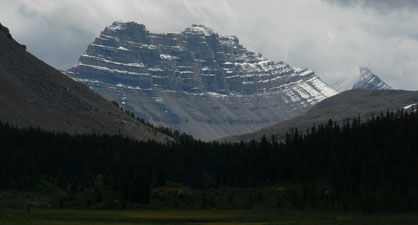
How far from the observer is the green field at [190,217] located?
148m

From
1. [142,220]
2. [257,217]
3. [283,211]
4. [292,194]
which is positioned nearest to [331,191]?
[292,194]

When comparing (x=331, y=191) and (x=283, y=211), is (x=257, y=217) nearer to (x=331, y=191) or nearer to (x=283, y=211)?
(x=283, y=211)

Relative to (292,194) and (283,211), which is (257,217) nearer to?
(283,211)

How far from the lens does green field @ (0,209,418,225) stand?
486 ft

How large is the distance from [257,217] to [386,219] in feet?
71.0

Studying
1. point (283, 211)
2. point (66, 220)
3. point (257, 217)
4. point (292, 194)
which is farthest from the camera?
point (292, 194)

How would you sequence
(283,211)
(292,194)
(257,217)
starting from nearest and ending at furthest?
1. (257,217)
2. (283,211)
3. (292,194)

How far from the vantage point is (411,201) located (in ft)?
601

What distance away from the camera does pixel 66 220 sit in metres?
150

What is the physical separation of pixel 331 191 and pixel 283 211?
80.6 ft

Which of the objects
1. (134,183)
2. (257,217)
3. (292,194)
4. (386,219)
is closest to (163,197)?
(134,183)

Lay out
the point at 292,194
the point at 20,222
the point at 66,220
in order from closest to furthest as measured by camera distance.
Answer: the point at 20,222
the point at 66,220
the point at 292,194

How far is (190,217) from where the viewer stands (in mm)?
158375

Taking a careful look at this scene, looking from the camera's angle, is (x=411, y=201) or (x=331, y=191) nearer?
(x=411, y=201)
